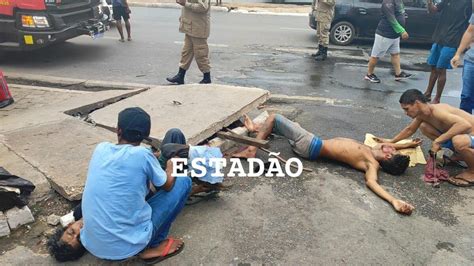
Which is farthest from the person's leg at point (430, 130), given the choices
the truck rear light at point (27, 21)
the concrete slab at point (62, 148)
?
the truck rear light at point (27, 21)

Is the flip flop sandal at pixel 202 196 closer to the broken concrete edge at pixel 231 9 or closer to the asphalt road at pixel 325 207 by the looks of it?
the asphalt road at pixel 325 207

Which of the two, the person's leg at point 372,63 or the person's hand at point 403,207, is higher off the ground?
the person's leg at point 372,63

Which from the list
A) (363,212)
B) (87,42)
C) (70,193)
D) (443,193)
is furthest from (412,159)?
(87,42)

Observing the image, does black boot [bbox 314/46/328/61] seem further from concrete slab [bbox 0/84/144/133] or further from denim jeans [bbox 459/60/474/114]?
concrete slab [bbox 0/84/144/133]

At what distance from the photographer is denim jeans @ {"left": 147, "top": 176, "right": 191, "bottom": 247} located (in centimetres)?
284

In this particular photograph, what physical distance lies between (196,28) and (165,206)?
155 inches

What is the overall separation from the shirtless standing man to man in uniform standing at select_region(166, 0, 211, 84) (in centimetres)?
326

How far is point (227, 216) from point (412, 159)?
2.31 m

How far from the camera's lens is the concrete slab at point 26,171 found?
3.34m

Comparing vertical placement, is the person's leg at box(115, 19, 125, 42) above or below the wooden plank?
above

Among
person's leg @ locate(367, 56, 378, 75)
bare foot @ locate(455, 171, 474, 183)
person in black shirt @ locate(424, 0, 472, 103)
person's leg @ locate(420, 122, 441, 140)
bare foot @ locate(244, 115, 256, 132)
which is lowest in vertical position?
bare foot @ locate(455, 171, 474, 183)

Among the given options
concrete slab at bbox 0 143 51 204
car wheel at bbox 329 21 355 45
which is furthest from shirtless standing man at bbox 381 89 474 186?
car wheel at bbox 329 21 355 45

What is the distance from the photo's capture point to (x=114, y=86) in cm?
660

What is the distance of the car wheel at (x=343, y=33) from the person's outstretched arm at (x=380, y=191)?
6.80 meters
